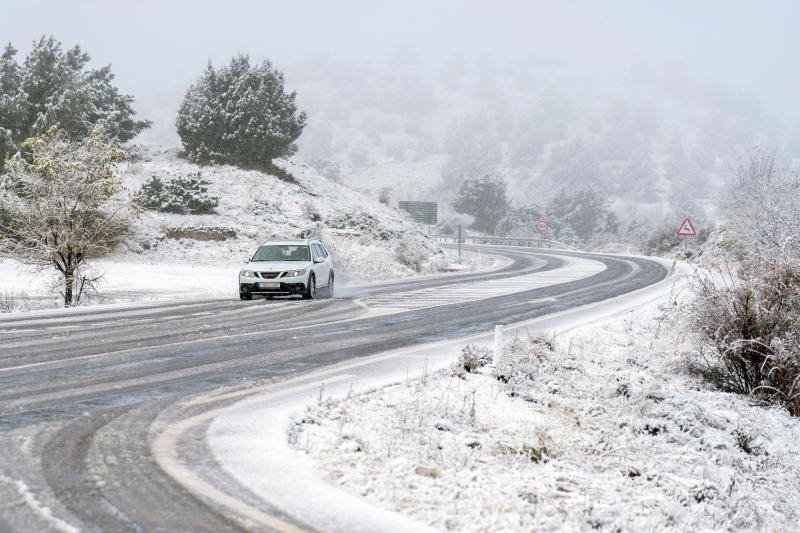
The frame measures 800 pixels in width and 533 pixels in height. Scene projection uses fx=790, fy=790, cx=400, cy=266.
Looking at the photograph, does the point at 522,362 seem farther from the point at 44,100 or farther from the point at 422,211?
the point at 422,211

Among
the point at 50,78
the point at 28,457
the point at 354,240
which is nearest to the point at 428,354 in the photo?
the point at 28,457

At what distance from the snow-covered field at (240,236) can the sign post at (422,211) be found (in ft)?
20.5

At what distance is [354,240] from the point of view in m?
38.4

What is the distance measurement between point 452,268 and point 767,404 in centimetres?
2900

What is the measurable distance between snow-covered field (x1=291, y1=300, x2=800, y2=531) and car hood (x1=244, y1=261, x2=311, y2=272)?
8843 mm

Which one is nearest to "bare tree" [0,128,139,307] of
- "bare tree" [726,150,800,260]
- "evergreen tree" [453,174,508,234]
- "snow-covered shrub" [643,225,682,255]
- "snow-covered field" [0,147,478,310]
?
"snow-covered field" [0,147,478,310]

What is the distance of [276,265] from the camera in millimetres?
19750

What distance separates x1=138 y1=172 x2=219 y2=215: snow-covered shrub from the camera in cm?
3806

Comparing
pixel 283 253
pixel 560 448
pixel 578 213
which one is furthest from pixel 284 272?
pixel 578 213

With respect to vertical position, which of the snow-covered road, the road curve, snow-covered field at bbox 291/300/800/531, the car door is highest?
the car door

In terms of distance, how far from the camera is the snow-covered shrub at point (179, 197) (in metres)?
38.1

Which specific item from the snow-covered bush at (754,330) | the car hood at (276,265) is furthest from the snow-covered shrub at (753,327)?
the car hood at (276,265)

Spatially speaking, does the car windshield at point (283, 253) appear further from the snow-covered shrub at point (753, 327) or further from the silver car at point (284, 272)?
the snow-covered shrub at point (753, 327)

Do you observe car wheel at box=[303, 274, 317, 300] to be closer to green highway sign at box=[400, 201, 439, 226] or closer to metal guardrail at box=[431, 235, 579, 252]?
green highway sign at box=[400, 201, 439, 226]
